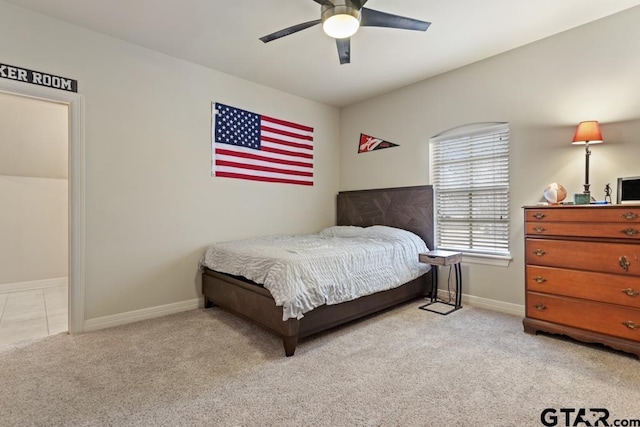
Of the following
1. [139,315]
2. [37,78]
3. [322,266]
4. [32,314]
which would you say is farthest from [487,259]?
[32,314]

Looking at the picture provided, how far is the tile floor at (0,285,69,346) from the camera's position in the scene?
2857 mm

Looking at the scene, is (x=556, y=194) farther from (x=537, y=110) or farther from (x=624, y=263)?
(x=537, y=110)

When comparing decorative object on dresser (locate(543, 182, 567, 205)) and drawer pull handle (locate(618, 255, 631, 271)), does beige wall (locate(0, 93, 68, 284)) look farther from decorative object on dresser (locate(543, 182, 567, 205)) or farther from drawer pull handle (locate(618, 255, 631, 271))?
drawer pull handle (locate(618, 255, 631, 271))

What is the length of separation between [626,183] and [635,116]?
65 centimetres

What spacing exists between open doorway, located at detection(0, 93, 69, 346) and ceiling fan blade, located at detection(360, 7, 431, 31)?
11.6 ft

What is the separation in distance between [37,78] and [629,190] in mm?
4986

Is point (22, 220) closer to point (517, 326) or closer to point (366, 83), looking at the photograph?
point (366, 83)

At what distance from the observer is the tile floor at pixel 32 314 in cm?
286

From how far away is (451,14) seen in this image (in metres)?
2.68

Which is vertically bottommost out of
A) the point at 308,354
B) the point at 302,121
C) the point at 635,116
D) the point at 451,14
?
the point at 308,354

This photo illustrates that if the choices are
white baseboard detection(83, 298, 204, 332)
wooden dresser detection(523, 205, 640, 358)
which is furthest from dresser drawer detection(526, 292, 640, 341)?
white baseboard detection(83, 298, 204, 332)

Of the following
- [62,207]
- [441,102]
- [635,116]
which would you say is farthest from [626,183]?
[62,207]

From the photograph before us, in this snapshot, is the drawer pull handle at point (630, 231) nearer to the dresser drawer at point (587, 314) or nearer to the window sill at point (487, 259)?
the dresser drawer at point (587, 314)

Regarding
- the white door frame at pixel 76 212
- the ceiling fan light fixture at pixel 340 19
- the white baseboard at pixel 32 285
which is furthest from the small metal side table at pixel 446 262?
the white baseboard at pixel 32 285
